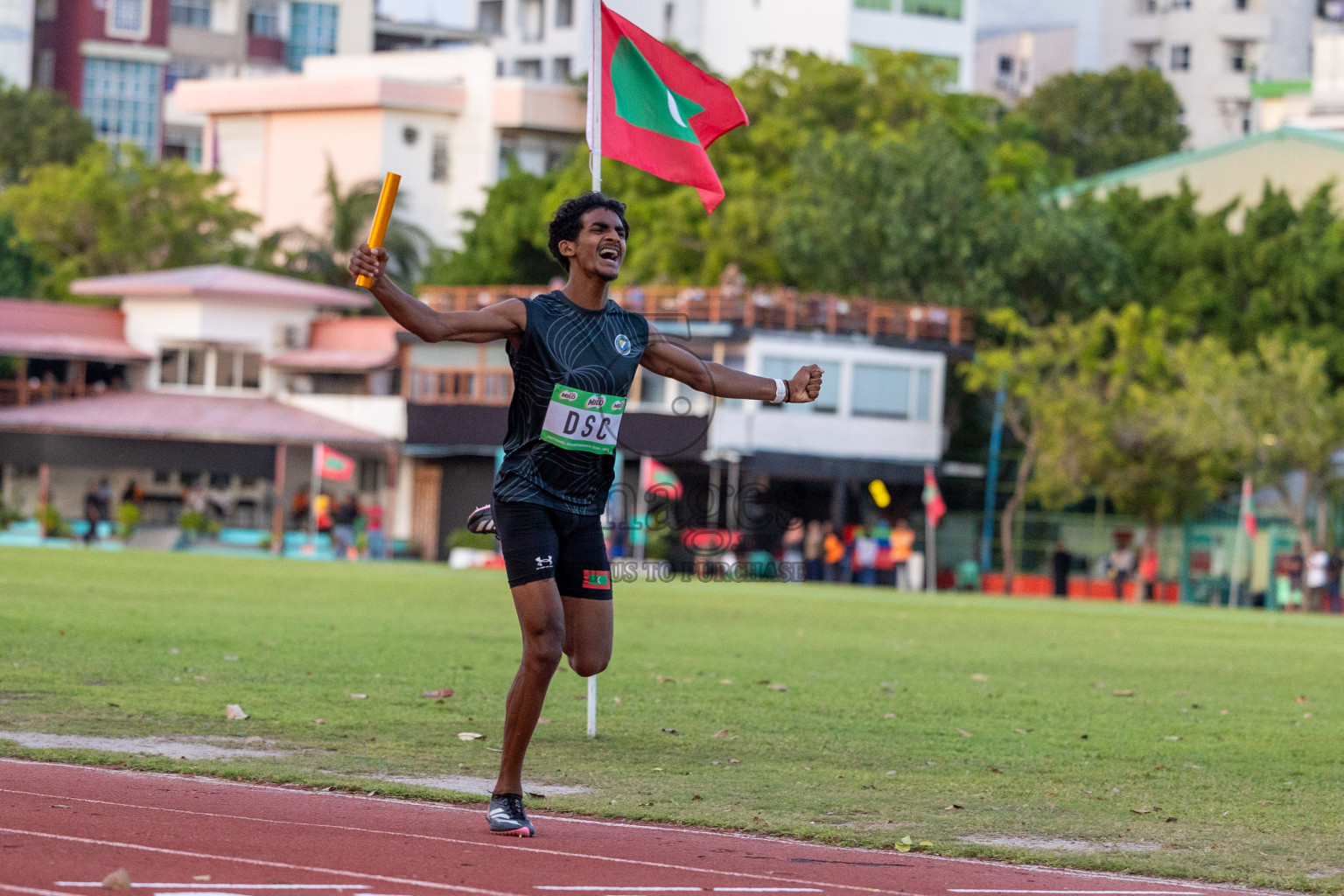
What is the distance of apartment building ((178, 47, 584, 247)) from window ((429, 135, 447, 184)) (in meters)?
0.04

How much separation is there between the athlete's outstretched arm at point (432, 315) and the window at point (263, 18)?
9445 cm

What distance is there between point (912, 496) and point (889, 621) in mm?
31868

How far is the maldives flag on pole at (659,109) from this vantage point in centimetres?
1251

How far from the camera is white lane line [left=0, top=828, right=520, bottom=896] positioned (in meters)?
6.40

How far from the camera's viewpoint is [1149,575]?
2037 inches

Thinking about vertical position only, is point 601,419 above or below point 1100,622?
above

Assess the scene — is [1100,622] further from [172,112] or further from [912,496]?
[172,112]

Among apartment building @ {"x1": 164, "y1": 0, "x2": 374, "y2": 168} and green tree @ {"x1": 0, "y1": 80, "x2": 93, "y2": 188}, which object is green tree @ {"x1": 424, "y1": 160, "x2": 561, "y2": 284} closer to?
green tree @ {"x1": 0, "y1": 80, "x2": 93, "y2": 188}

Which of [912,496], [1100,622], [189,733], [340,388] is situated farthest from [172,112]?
[189,733]

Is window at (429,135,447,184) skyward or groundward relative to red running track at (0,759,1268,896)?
skyward

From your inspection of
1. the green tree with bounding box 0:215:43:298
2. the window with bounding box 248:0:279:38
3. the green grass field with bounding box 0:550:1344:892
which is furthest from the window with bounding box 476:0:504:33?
the green grass field with bounding box 0:550:1344:892

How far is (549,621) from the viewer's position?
820 cm

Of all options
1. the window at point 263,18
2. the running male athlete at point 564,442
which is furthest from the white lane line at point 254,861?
the window at point 263,18

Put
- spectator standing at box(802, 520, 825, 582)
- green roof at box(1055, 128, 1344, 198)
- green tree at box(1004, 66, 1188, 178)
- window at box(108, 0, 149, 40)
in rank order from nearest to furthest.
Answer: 1. spectator standing at box(802, 520, 825, 582)
2. green roof at box(1055, 128, 1344, 198)
3. green tree at box(1004, 66, 1188, 178)
4. window at box(108, 0, 149, 40)
